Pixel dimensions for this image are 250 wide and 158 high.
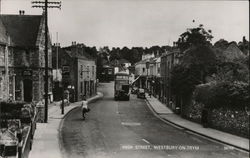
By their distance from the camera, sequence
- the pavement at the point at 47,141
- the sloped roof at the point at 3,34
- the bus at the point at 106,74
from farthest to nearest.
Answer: the bus at the point at 106,74
the sloped roof at the point at 3,34
the pavement at the point at 47,141

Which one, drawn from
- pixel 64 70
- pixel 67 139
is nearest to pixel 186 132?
pixel 67 139

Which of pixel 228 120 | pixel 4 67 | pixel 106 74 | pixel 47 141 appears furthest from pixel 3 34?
pixel 106 74

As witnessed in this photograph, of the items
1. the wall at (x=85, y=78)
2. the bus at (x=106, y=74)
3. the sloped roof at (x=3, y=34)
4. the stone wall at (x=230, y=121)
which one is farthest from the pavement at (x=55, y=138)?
the bus at (x=106, y=74)

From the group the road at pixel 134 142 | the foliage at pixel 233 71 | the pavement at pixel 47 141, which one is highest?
the foliage at pixel 233 71

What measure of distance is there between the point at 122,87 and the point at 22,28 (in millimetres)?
17440

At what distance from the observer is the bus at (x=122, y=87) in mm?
52500

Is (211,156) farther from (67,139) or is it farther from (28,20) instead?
(28,20)

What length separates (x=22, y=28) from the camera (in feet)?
132

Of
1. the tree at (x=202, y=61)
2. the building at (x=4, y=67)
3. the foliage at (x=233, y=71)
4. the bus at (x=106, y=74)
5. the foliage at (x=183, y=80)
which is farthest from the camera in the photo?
the bus at (x=106, y=74)

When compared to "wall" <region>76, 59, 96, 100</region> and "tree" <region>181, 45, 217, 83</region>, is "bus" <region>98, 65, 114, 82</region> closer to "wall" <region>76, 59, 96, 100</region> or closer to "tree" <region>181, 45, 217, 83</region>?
"wall" <region>76, 59, 96, 100</region>

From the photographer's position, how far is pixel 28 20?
1602 inches

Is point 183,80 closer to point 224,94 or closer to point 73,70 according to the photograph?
point 224,94

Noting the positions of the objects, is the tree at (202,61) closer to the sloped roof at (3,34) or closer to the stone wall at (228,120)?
the stone wall at (228,120)

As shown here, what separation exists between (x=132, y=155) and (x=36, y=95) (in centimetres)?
2438
